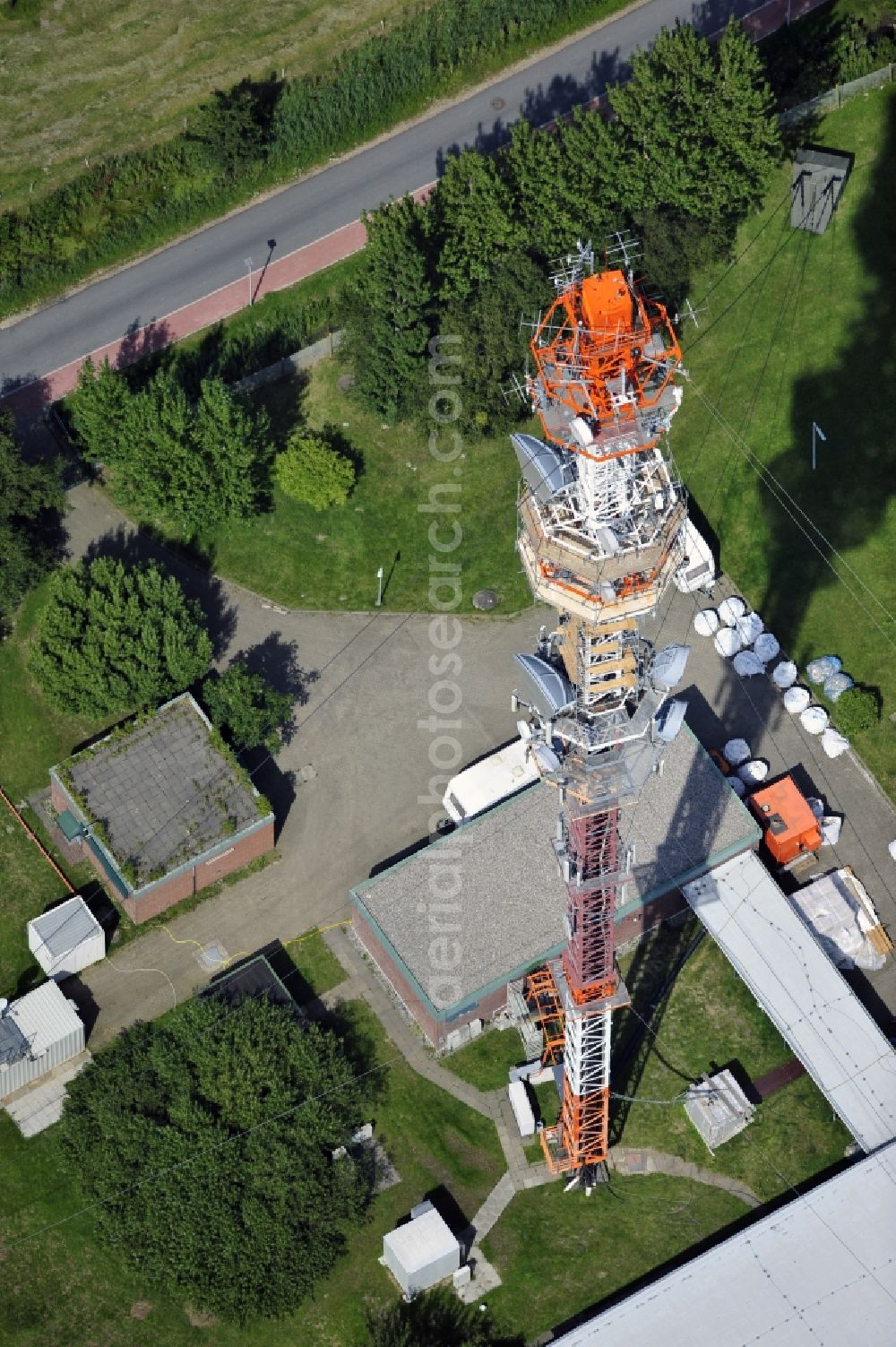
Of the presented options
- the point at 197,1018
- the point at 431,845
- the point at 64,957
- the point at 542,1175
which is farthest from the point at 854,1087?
the point at 64,957

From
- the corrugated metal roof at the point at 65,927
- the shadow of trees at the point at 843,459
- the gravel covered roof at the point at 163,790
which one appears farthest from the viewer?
the shadow of trees at the point at 843,459

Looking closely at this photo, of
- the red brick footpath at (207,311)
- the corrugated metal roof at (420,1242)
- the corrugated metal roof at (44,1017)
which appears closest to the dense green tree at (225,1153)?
the corrugated metal roof at (44,1017)

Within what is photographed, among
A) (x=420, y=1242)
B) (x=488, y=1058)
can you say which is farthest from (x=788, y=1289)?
(x=488, y=1058)

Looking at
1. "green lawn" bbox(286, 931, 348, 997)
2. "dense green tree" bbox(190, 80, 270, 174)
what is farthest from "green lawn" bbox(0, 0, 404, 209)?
"green lawn" bbox(286, 931, 348, 997)

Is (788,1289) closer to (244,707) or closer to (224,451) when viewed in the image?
(244,707)

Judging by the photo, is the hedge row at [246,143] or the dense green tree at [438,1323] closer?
the dense green tree at [438,1323]

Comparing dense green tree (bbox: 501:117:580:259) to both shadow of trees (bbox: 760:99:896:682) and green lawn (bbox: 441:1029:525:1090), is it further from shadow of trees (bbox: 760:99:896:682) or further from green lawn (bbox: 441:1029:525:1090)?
green lawn (bbox: 441:1029:525:1090)

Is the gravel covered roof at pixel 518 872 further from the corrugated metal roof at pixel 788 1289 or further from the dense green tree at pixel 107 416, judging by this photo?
the dense green tree at pixel 107 416
